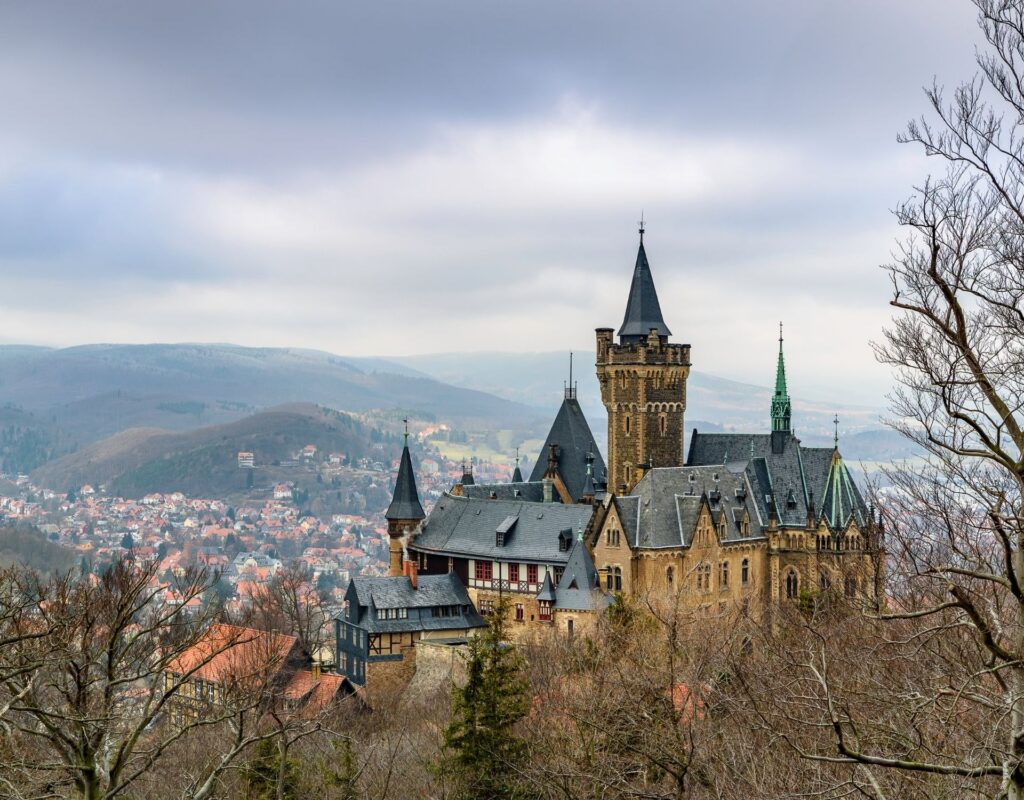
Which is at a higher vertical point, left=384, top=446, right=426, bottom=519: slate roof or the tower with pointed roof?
the tower with pointed roof

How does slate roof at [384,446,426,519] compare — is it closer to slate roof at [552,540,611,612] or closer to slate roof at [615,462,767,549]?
slate roof at [552,540,611,612]

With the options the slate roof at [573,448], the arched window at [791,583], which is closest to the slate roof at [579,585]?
the arched window at [791,583]

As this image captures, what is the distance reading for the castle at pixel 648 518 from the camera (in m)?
75.0

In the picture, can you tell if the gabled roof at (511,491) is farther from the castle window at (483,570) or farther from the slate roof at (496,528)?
the castle window at (483,570)

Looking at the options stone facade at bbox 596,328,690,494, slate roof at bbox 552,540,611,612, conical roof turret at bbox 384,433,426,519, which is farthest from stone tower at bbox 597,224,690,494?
conical roof turret at bbox 384,433,426,519

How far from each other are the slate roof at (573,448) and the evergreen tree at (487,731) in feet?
172

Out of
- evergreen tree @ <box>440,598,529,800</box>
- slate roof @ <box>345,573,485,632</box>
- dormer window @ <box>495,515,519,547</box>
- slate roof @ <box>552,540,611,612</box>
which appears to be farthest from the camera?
dormer window @ <box>495,515,519,547</box>

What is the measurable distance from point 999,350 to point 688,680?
19.6 m

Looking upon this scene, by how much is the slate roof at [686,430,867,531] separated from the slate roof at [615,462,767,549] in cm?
263

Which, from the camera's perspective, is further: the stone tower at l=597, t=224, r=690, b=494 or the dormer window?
the stone tower at l=597, t=224, r=690, b=494

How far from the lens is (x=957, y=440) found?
53.4 feet

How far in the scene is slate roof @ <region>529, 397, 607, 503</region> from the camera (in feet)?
304

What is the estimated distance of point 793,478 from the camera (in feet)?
272

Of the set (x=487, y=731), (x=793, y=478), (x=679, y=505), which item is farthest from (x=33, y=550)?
(x=487, y=731)
